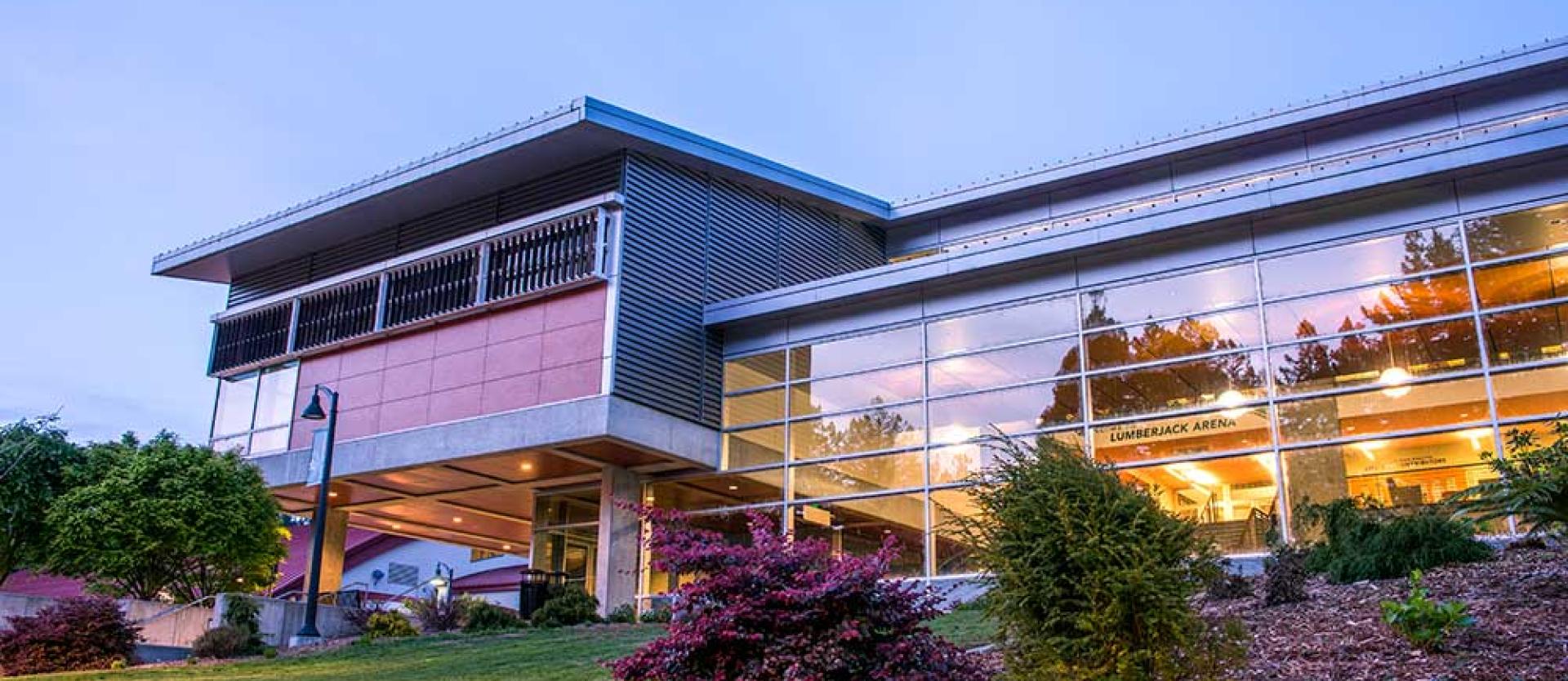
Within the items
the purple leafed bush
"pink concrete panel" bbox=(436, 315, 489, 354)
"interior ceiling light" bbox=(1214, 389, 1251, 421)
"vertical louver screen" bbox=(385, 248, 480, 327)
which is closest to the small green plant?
the purple leafed bush

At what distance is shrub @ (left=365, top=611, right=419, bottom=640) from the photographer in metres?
19.8

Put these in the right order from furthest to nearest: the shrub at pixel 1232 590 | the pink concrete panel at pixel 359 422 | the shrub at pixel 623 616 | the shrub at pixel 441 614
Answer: the pink concrete panel at pixel 359 422 < the shrub at pixel 623 616 < the shrub at pixel 441 614 < the shrub at pixel 1232 590

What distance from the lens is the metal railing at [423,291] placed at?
925 inches

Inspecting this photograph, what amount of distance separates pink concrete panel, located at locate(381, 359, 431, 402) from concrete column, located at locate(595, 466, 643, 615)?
13.8 ft

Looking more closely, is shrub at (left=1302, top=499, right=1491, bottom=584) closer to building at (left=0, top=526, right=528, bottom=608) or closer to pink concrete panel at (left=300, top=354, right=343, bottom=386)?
pink concrete panel at (left=300, top=354, right=343, bottom=386)

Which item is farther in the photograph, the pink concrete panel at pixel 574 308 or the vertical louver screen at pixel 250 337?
the vertical louver screen at pixel 250 337

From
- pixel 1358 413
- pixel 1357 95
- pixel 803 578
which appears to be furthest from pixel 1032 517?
pixel 1357 95

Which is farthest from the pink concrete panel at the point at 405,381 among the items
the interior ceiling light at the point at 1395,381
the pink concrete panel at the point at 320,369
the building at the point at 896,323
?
the interior ceiling light at the point at 1395,381

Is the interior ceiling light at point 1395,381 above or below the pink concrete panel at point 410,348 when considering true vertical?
below

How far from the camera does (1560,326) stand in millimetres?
17688

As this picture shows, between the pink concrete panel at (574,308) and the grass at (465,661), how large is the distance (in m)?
6.45

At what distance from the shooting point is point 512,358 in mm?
23891

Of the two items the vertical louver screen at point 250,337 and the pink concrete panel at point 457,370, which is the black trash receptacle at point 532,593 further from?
the vertical louver screen at point 250,337

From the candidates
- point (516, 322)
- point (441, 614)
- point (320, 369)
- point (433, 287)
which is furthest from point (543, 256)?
point (441, 614)
